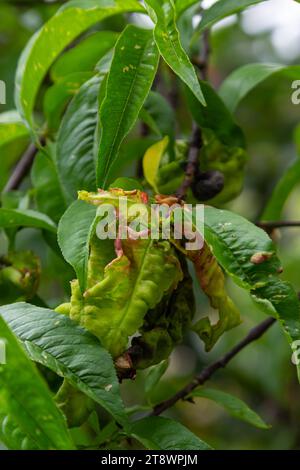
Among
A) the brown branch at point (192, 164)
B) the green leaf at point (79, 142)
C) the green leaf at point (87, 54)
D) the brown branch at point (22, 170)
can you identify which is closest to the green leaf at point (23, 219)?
the green leaf at point (79, 142)

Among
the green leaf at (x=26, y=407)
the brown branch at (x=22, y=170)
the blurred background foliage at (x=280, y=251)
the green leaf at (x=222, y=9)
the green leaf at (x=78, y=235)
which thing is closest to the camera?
the green leaf at (x=26, y=407)

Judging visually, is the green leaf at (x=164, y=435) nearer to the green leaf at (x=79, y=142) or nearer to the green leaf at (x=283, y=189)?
the green leaf at (x=79, y=142)

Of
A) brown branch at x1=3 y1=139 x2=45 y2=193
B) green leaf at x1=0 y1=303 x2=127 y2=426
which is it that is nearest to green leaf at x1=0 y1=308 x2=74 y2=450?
green leaf at x1=0 y1=303 x2=127 y2=426

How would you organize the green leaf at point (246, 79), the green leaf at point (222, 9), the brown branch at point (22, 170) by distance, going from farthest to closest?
the brown branch at point (22, 170)
the green leaf at point (246, 79)
the green leaf at point (222, 9)

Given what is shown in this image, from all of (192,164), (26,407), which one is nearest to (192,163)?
(192,164)

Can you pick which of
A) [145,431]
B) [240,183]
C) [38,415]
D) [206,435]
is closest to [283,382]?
[206,435]

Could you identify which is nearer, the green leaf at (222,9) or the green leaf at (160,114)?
the green leaf at (222,9)

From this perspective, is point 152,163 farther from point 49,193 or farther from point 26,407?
point 26,407
